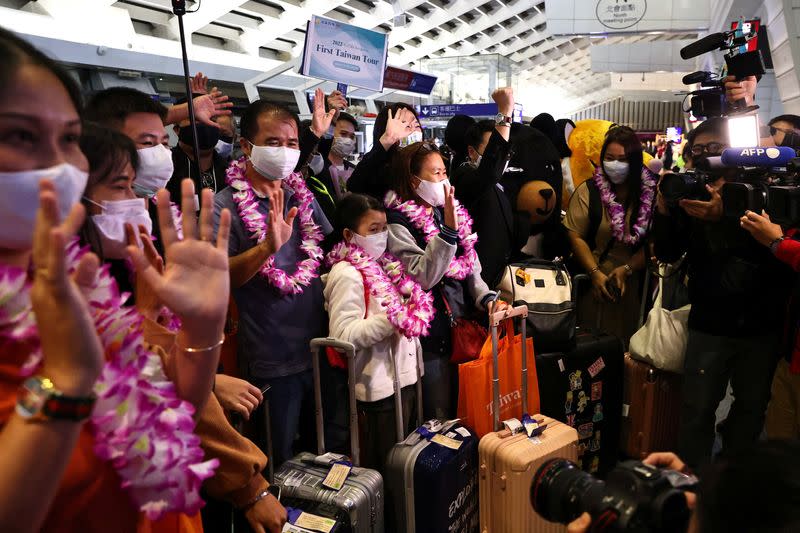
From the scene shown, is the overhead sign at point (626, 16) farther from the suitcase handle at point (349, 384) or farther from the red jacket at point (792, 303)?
the suitcase handle at point (349, 384)

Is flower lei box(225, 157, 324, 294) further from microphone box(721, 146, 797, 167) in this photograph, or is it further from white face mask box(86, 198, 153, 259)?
microphone box(721, 146, 797, 167)

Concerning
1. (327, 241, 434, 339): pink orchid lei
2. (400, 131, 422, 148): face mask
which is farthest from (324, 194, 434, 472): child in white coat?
(400, 131, 422, 148): face mask

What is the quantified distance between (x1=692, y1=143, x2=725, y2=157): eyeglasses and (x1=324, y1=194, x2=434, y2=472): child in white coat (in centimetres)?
150

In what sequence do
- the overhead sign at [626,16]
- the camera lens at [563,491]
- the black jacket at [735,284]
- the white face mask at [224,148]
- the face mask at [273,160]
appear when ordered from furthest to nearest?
the overhead sign at [626,16]
the white face mask at [224,148]
the black jacket at [735,284]
the face mask at [273,160]
the camera lens at [563,491]

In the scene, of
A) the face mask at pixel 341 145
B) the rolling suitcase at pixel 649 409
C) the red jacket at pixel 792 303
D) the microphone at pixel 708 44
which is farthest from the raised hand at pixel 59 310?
the face mask at pixel 341 145

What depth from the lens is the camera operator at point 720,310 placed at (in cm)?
259

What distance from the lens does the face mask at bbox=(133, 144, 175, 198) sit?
198 cm

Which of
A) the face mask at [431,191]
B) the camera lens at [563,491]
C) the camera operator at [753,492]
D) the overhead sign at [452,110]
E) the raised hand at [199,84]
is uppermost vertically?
the overhead sign at [452,110]

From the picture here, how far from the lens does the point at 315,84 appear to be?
13.6 m

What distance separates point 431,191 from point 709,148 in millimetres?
1318

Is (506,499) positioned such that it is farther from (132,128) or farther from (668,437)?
(132,128)

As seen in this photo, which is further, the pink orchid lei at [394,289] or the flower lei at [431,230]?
the flower lei at [431,230]

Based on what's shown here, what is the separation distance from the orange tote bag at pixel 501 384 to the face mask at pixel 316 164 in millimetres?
1629

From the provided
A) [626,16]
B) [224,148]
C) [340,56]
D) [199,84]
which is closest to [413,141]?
[340,56]
